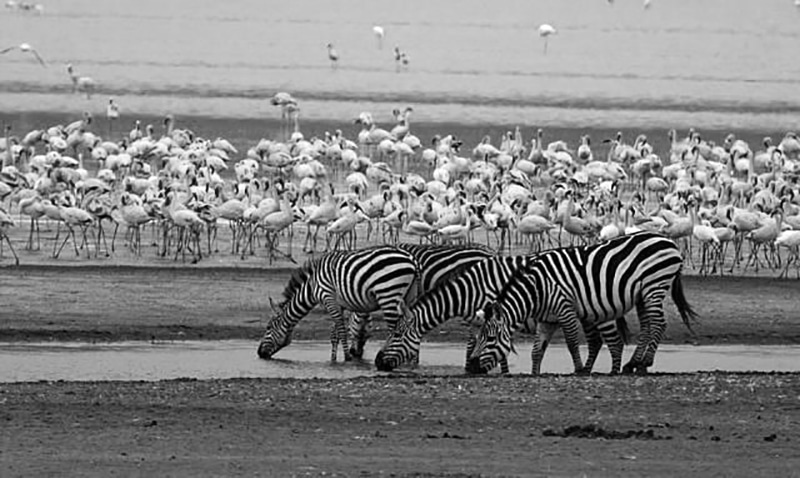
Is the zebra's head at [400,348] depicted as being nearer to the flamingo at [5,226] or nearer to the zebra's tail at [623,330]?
the zebra's tail at [623,330]

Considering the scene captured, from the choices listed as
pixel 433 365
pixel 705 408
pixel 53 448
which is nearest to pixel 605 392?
pixel 705 408

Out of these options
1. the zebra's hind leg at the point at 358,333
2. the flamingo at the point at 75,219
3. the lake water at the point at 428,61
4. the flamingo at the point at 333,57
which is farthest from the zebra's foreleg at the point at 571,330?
the flamingo at the point at 333,57

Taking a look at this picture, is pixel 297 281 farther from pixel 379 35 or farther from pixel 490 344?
pixel 379 35

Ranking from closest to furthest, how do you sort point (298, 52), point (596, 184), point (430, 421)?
point (430, 421) → point (596, 184) → point (298, 52)

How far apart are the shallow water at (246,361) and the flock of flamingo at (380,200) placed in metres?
4.99

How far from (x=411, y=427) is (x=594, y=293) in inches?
154

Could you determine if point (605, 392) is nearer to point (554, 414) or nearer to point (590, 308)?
point (554, 414)

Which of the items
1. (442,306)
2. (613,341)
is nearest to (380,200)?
(442,306)

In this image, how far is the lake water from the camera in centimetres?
4203

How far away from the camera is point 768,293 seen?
775 inches

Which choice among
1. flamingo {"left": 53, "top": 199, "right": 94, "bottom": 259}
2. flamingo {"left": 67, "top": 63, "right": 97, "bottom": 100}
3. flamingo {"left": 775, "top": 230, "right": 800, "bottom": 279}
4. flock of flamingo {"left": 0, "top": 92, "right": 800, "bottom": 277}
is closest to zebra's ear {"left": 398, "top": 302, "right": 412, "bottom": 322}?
flock of flamingo {"left": 0, "top": 92, "right": 800, "bottom": 277}

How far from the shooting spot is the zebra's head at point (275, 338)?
51.6 ft

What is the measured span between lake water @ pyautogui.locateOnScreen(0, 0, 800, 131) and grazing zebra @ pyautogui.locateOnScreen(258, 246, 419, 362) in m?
23.6

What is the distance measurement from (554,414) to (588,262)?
10.9ft
